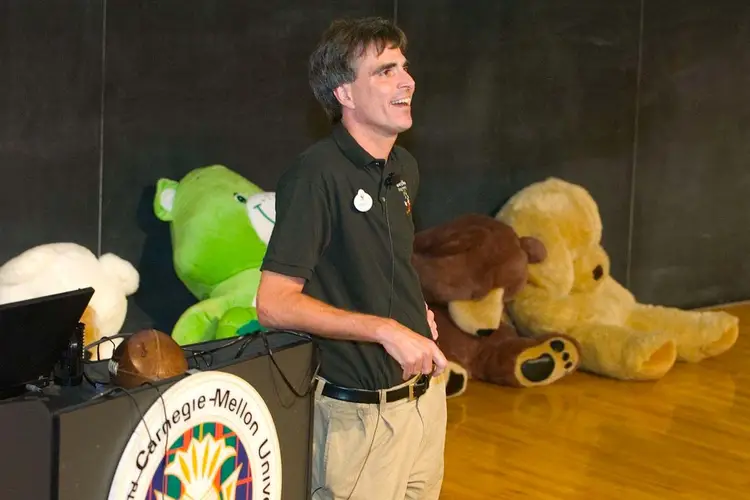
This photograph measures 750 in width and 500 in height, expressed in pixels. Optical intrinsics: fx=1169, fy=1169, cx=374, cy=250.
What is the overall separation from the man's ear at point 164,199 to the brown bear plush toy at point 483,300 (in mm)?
992

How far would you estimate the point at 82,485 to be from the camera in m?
1.64

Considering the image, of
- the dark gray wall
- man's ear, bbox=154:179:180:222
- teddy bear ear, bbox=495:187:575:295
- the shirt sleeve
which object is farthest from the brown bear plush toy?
the shirt sleeve

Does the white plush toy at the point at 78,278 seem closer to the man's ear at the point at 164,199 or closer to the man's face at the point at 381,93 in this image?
the man's ear at the point at 164,199

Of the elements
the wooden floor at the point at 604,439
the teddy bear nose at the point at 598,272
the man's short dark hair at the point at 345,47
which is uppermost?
the man's short dark hair at the point at 345,47

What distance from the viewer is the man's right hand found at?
78.4 inches

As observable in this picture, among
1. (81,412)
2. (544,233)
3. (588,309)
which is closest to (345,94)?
(81,412)

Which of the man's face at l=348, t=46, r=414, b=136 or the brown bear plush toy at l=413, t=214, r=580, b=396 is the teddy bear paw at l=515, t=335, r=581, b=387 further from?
the man's face at l=348, t=46, r=414, b=136

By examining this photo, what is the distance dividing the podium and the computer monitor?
0.04m

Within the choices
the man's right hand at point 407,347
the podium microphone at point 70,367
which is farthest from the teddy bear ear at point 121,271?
the podium microphone at point 70,367

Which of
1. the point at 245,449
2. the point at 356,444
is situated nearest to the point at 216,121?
the point at 356,444

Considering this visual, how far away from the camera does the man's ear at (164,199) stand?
151 inches

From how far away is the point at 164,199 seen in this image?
384 centimetres

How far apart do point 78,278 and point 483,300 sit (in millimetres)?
1593

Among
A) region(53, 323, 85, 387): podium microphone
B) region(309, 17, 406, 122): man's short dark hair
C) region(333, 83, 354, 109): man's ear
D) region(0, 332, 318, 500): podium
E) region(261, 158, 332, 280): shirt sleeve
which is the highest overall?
region(309, 17, 406, 122): man's short dark hair
